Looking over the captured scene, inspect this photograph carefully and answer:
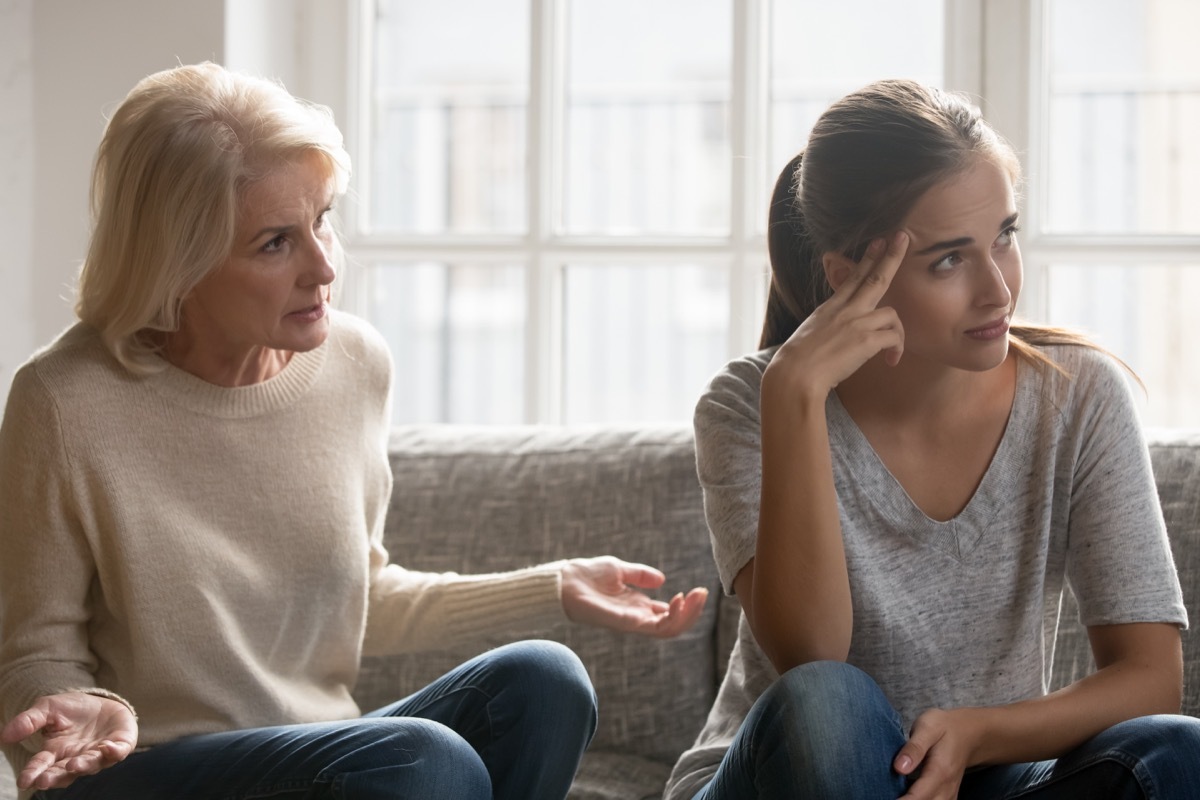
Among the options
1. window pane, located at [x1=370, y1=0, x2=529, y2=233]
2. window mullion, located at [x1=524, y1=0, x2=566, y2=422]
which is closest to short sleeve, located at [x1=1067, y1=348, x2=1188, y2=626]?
window mullion, located at [x1=524, y1=0, x2=566, y2=422]

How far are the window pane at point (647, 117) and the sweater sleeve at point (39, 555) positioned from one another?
50.9 inches

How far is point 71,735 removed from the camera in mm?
1304

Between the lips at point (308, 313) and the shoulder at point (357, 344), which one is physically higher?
the lips at point (308, 313)

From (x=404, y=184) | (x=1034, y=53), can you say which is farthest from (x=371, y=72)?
(x=1034, y=53)

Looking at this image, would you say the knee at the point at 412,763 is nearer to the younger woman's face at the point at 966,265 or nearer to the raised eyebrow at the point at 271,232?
the raised eyebrow at the point at 271,232

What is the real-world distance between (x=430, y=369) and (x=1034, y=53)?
4.16 feet

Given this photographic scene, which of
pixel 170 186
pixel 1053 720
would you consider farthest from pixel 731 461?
pixel 170 186

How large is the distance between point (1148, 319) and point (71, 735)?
191 centimetres

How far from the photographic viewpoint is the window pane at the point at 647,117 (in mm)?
2525

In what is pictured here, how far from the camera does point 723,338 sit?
99.6 inches

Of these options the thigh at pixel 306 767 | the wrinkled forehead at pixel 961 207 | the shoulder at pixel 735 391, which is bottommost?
the thigh at pixel 306 767

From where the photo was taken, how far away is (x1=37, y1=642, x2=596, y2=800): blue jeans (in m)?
1.36

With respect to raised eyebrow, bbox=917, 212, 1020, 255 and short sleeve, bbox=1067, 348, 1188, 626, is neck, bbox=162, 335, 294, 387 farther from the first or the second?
short sleeve, bbox=1067, 348, 1188, 626

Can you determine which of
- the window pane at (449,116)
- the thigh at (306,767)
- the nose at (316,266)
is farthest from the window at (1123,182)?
the thigh at (306,767)
